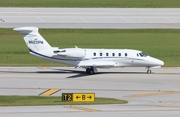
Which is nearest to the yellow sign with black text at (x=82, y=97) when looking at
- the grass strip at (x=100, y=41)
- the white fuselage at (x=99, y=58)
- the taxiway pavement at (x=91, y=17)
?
the white fuselage at (x=99, y=58)

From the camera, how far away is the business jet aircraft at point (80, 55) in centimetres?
5197

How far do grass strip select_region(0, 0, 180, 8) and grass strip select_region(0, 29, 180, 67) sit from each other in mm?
20066

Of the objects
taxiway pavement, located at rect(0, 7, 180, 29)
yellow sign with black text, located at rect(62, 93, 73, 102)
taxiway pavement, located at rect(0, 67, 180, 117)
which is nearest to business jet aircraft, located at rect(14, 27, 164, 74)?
taxiway pavement, located at rect(0, 67, 180, 117)

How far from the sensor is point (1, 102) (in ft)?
118

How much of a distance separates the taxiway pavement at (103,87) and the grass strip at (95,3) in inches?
1739

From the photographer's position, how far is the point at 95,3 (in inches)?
4043

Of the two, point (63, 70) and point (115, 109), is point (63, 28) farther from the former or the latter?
point (115, 109)

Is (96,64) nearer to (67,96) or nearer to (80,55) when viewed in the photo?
(80,55)

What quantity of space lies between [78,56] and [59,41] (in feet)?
74.2

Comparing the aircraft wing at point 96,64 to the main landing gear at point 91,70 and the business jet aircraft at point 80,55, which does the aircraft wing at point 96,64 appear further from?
the main landing gear at point 91,70

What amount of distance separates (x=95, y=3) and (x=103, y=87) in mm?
59317

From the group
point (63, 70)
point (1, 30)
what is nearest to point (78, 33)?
point (1, 30)

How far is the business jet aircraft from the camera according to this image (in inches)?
2046

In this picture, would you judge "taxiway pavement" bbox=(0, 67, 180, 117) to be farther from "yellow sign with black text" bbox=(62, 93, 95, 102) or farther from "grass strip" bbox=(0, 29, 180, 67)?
"grass strip" bbox=(0, 29, 180, 67)
